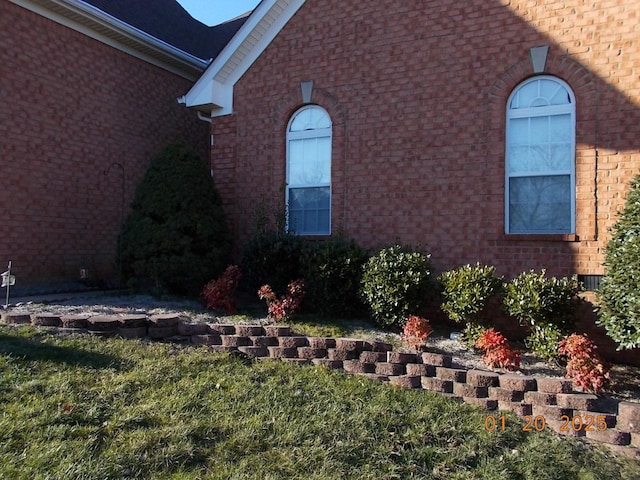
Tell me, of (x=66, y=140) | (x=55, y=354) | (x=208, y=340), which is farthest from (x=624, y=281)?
(x=66, y=140)

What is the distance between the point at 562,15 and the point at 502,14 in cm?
78

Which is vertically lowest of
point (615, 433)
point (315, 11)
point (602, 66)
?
point (615, 433)

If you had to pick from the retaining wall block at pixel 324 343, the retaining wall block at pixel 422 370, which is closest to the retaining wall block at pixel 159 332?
the retaining wall block at pixel 324 343

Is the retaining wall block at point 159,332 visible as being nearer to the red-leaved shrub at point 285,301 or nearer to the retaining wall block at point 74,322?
the retaining wall block at point 74,322

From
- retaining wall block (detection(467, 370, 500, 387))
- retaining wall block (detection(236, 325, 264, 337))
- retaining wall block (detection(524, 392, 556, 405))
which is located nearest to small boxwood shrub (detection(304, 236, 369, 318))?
retaining wall block (detection(236, 325, 264, 337))

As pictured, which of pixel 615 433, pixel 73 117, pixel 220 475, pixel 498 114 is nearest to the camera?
pixel 220 475

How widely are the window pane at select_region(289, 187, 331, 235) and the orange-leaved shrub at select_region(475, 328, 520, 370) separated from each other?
11.9 ft

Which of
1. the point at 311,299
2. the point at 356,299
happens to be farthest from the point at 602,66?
A: the point at 311,299

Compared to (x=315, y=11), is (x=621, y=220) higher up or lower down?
lower down

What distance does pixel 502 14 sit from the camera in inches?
294

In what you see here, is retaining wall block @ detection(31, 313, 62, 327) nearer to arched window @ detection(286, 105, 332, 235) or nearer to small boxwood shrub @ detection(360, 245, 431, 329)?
small boxwood shrub @ detection(360, 245, 431, 329)

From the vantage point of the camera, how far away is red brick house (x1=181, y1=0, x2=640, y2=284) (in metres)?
6.88

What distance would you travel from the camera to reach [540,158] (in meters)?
7.30

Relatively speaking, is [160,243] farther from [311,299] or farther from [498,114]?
[498,114]
